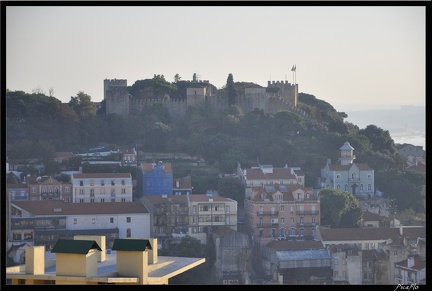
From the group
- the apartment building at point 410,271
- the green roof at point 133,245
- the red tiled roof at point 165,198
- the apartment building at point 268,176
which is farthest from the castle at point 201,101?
the green roof at point 133,245

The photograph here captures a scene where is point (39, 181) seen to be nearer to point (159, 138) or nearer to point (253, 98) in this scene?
point (159, 138)

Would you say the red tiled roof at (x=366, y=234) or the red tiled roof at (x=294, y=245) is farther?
the red tiled roof at (x=366, y=234)

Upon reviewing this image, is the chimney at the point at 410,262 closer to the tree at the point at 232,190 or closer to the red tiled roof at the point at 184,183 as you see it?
the tree at the point at 232,190

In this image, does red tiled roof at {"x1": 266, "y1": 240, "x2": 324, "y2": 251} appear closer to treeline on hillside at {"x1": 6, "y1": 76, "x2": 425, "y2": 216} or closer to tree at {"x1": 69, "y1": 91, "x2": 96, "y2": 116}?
treeline on hillside at {"x1": 6, "y1": 76, "x2": 425, "y2": 216}

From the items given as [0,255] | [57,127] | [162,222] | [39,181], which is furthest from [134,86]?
[0,255]

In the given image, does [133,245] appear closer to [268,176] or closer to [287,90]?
[268,176]

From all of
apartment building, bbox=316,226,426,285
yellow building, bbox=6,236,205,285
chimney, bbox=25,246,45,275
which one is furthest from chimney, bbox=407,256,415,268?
chimney, bbox=25,246,45,275

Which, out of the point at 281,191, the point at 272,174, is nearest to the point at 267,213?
the point at 281,191
